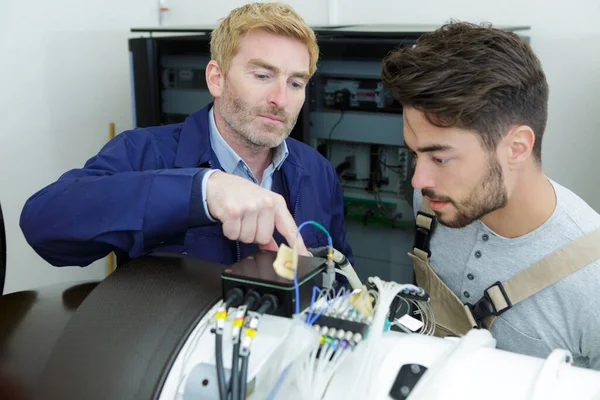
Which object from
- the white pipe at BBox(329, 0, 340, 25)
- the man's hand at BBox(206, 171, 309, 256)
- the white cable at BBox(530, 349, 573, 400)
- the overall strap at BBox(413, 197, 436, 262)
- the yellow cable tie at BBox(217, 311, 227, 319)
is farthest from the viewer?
the white pipe at BBox(329, 0, 340, 25)

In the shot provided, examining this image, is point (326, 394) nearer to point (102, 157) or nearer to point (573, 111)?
point (102, 157)

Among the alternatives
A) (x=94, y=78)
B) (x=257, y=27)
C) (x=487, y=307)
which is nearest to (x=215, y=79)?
(x=257, y=27)

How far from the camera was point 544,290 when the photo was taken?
3.59 feet

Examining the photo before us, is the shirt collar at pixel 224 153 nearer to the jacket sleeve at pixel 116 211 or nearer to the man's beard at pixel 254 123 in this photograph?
the man's beard at pixel 254 123

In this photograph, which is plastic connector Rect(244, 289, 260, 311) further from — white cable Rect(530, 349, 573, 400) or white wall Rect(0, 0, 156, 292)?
white wall Rect(0, 0, 156, 292)

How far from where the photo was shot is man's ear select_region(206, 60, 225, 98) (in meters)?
1.44

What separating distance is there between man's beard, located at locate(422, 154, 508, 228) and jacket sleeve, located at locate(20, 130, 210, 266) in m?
0.49

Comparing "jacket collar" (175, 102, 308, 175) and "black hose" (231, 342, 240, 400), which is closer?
"black hose" (231, 342, 240, 400)

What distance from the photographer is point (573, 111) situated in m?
2.12

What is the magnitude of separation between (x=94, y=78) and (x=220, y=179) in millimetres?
1835

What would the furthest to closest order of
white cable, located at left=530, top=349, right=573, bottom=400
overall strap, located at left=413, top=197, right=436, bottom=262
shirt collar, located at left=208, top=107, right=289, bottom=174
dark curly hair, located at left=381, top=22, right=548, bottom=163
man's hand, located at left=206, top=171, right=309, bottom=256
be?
shirt collar, located at left=208, top=107, right=289, bottom=174
overall strap, located at left=413, top=197, right=436, bottom=262
dark curly hair, located at left=381, top=22, right=548, bottom=163
man's hand, located at left=206, top=171, right=309, bottom=256
white cable, located at left=530, top=349, right=573, bottom=400

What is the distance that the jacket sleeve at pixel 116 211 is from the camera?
0.91 metres

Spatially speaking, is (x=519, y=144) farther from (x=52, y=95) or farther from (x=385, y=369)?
(x=52, y=95)

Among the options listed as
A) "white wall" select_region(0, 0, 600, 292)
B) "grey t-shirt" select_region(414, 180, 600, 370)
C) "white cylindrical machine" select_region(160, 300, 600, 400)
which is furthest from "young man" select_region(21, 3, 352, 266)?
"white wall" select_region(0, 0, 600, 292)
